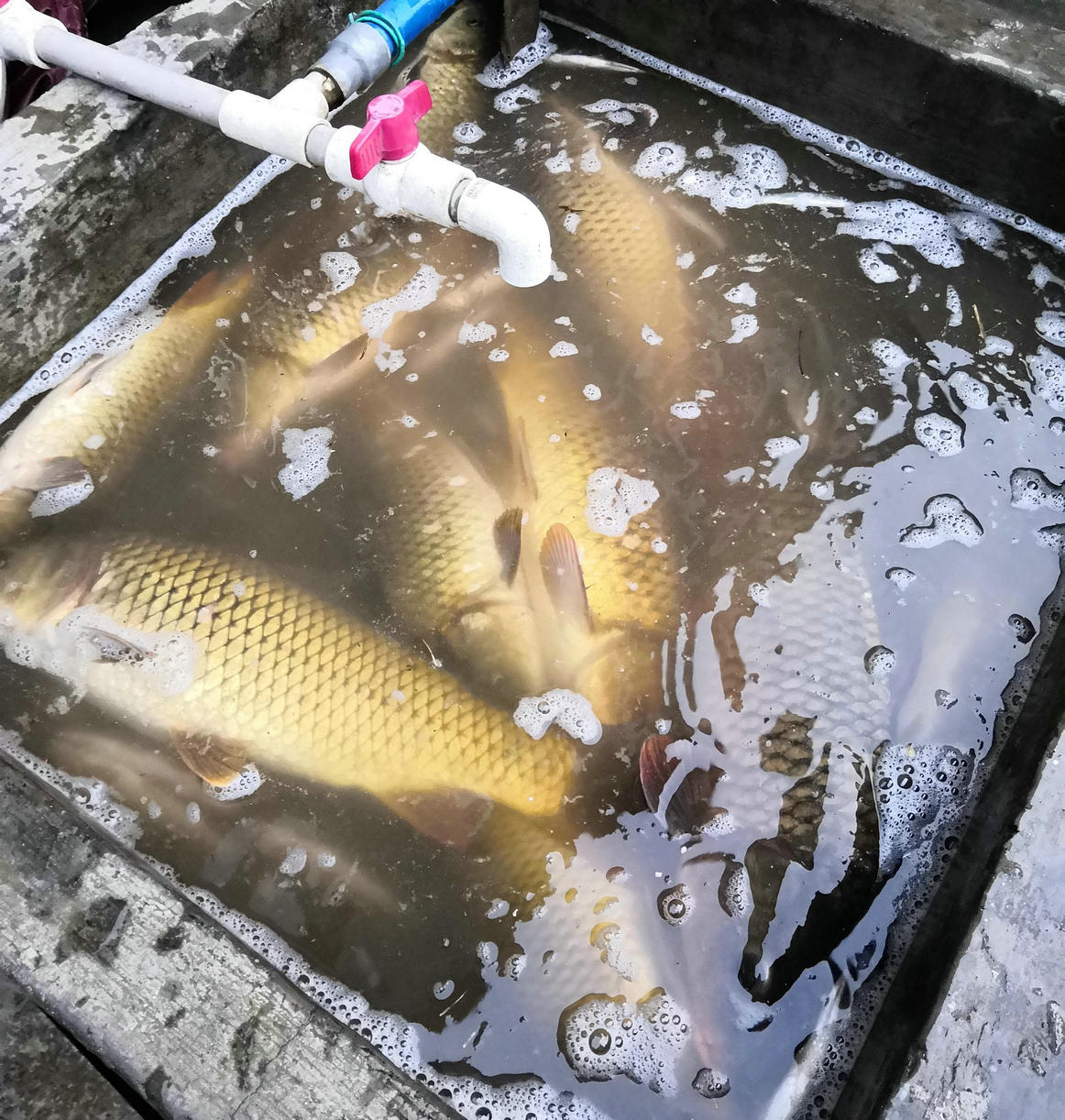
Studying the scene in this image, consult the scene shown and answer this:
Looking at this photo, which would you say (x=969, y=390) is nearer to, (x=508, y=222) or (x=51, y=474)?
(x=508, y=222)

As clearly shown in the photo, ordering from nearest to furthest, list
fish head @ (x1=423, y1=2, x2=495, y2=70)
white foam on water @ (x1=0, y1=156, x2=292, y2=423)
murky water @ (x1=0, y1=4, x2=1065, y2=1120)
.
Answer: murky water @ (x1=0, y1=4, x2=1065, y2=1120)
white foam on water @ (x1=0, y1=156, x2=292, y2=423)
fish head @ (x1=423, y1=2, x2=495, y2=70)

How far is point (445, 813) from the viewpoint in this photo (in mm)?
1729

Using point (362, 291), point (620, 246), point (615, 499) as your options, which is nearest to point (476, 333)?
point (362, 291)

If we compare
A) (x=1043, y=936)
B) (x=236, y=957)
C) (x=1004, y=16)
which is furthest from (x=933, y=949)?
(x=1004, y=16)

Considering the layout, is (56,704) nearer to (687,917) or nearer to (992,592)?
(687,917)

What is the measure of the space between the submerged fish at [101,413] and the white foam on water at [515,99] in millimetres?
1095

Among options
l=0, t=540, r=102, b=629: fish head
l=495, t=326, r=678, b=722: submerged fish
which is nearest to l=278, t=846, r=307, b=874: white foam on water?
l=495, t=326, r=678, b=722: submerged fish

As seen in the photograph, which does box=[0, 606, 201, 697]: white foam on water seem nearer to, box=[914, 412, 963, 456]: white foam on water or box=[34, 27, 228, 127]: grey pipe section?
box=[34, 27, 228, 127]: grey pipe section

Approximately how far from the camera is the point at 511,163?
261cm

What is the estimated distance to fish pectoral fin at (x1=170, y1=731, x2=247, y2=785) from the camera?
1.76 meters

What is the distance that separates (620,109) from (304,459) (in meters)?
1.51

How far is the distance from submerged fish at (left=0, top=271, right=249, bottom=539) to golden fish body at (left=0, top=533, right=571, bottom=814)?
0.18m

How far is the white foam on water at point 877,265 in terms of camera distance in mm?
2348

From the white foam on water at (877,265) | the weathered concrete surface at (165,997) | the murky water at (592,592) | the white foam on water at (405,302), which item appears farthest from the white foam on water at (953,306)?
the weathered concrete surface at (165,997)
